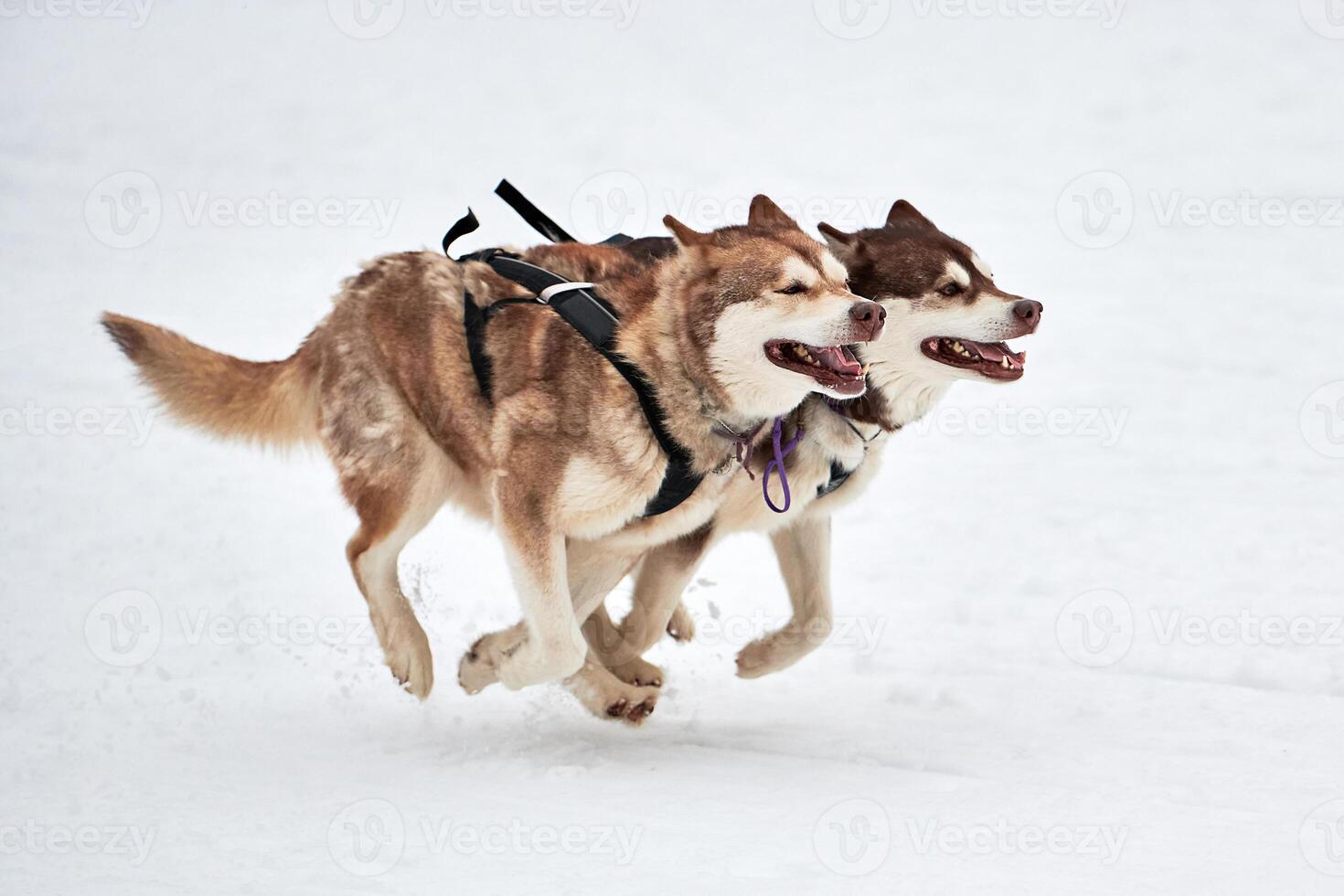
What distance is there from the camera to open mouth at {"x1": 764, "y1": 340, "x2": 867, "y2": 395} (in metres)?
4.18

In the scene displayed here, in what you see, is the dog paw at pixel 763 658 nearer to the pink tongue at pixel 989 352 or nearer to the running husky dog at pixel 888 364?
the running husky dog at pixel 888 364

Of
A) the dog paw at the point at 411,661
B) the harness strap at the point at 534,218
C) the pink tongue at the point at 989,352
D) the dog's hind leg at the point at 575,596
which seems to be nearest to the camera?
the pink tongue at the point at 989,352

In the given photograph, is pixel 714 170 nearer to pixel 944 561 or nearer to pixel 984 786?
pixel 944 561

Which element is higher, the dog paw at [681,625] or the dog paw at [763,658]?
the dog paw at [681,625]

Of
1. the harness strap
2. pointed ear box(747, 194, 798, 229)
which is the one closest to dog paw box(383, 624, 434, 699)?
the harness strap

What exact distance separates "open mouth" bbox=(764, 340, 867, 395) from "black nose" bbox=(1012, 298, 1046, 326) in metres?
0.70

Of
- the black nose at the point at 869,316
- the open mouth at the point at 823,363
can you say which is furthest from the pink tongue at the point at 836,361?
the black nose at the point at 869,316

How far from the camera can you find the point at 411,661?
5367 mm

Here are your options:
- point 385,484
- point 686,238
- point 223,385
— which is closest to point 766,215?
point 686,238

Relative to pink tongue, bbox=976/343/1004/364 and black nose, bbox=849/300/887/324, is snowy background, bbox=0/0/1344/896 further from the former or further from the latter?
black nose, bbox=849/300/887/324

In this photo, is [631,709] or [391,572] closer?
[631,709]

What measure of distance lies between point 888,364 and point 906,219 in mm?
748

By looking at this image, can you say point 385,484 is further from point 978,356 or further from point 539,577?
point 978,356

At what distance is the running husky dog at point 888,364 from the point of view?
479 cm
